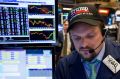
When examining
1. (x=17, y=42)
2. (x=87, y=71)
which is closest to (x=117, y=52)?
(x=87, y=71)

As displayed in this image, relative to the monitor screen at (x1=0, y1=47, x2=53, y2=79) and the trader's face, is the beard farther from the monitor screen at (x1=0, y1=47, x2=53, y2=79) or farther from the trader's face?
the monitor screen at (x1=0, y1=47, x2=53, y2=79)

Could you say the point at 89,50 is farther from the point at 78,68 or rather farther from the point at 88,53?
the point at 78,68

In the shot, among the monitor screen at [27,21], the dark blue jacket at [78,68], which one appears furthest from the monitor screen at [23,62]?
the dark blue jacket at [78,68]

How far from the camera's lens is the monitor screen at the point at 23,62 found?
6.32 ft

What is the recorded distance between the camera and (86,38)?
1.53 m

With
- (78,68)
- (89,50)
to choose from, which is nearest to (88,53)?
(89,50)

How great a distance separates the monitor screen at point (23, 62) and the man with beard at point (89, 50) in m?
0.20

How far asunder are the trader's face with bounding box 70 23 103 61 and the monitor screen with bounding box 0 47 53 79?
0.42 metres

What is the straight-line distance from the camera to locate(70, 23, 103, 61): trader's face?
1.52 meters

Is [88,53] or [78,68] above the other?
[88,53]

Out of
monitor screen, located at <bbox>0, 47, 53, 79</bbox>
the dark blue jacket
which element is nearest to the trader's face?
the dark blue jacket

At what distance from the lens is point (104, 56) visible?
163 cm

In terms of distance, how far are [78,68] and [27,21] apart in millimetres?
495

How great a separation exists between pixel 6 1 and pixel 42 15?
0.83 feet
